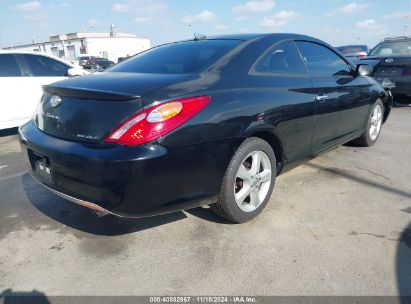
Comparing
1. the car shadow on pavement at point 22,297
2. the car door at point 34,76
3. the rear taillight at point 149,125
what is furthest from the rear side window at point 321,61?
the car door at point 34,76

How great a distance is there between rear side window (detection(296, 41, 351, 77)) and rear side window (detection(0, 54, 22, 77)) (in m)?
4.88

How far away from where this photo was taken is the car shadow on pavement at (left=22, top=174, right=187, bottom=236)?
2.95 meters

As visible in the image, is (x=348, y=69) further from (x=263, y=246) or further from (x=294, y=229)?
(x=263, y=246)

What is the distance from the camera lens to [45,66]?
263 inches

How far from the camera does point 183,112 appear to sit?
2344 mm

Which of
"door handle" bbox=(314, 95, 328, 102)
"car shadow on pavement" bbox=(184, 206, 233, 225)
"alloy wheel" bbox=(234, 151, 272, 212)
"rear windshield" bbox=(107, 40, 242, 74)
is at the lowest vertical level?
"car shadow on pavement" bbox=(184, 206, 233, 225)

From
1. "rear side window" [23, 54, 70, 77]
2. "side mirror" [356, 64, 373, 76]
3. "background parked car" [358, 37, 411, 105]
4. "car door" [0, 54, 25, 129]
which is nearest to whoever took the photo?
"side mirror" [356, 64, 373, 76]

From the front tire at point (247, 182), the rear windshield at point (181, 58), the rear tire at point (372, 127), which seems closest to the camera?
the front tire at point (247, 182)

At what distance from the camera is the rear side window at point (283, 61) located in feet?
10.2

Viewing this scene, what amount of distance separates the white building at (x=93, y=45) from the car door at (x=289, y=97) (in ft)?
227

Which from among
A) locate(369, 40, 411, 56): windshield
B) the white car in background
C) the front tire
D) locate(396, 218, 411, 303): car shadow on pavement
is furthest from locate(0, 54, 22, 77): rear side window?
locate(369, 40, 411, 56): windshield

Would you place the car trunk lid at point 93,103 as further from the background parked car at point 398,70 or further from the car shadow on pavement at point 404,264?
the background parked car at point 398,70

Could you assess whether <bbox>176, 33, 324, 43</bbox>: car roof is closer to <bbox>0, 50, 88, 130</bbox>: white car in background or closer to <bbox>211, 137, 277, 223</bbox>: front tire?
<bbox>211, 137, 277, 223</bbox>: front tire

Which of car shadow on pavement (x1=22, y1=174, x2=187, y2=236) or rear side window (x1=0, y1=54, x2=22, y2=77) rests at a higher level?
rear side window (x1=0, y1=54, x2=22, y2=77)
